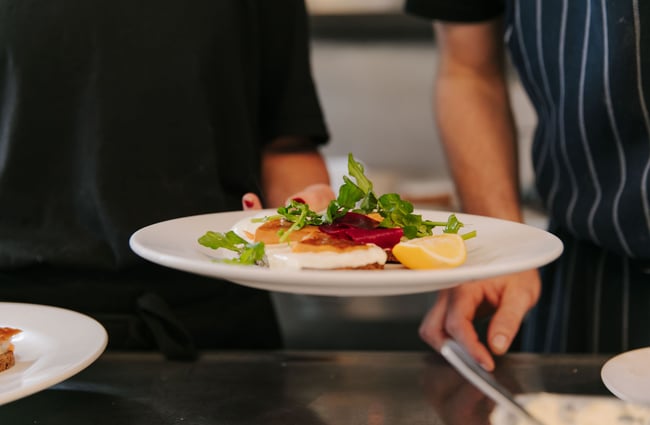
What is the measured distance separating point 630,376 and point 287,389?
1.14ft

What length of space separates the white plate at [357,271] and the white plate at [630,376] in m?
0.14

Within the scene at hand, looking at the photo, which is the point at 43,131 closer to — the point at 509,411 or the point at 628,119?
the point at 509,411

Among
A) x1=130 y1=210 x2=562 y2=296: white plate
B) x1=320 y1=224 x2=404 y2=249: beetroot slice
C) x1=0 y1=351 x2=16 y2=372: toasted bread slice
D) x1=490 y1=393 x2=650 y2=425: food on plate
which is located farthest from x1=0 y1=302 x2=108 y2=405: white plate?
x1=490 y1=393 x2=650 y2=425: food on plate

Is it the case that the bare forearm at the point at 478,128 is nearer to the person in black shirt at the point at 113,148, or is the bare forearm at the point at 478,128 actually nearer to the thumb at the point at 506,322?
the thumb at the point at 506,322

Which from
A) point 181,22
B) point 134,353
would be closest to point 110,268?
point 134,353

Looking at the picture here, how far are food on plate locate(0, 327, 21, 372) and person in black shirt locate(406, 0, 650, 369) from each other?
0.51 m

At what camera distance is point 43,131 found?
3.12 ft

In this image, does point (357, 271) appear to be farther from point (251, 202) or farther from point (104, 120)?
point (104, 120)

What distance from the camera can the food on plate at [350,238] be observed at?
0.68 meters

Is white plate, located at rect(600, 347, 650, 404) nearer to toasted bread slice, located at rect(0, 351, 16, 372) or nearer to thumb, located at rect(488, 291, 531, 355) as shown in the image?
thumb, located at rect(488, 291, 531, 355)

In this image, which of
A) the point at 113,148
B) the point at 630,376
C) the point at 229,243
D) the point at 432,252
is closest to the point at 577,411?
the point at 630,376

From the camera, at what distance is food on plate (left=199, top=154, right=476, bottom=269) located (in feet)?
2.23

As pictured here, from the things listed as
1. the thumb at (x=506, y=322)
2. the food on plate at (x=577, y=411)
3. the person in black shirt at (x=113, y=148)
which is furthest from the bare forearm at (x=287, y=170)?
the food on plate at (x=577, y=411)

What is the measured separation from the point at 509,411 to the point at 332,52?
2.34m
